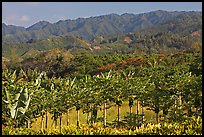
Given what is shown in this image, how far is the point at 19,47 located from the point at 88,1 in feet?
536

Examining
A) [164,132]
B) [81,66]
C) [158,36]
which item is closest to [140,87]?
[164,132]

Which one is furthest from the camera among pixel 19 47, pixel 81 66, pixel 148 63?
pixel 19 47

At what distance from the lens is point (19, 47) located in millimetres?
164000

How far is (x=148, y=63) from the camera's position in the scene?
54375 mm

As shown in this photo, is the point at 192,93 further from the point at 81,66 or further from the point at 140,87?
the point at 81,66

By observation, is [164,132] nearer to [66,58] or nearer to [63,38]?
[66,58]

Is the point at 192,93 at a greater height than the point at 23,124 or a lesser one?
greater

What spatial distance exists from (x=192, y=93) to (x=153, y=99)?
121 inches

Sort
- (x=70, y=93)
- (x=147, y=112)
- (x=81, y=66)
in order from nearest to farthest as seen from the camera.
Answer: (x=70, y=93)
(x=147, y=112)
(x=81, y=66)

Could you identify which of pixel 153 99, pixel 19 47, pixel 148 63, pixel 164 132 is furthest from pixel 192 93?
pixel 19 47

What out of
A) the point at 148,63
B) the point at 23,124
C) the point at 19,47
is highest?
the point at 19,47

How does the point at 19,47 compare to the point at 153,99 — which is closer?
the point at 153,99

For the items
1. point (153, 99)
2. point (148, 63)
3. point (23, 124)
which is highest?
point (148, 63)

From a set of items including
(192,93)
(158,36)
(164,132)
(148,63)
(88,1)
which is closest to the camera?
(88,1)
